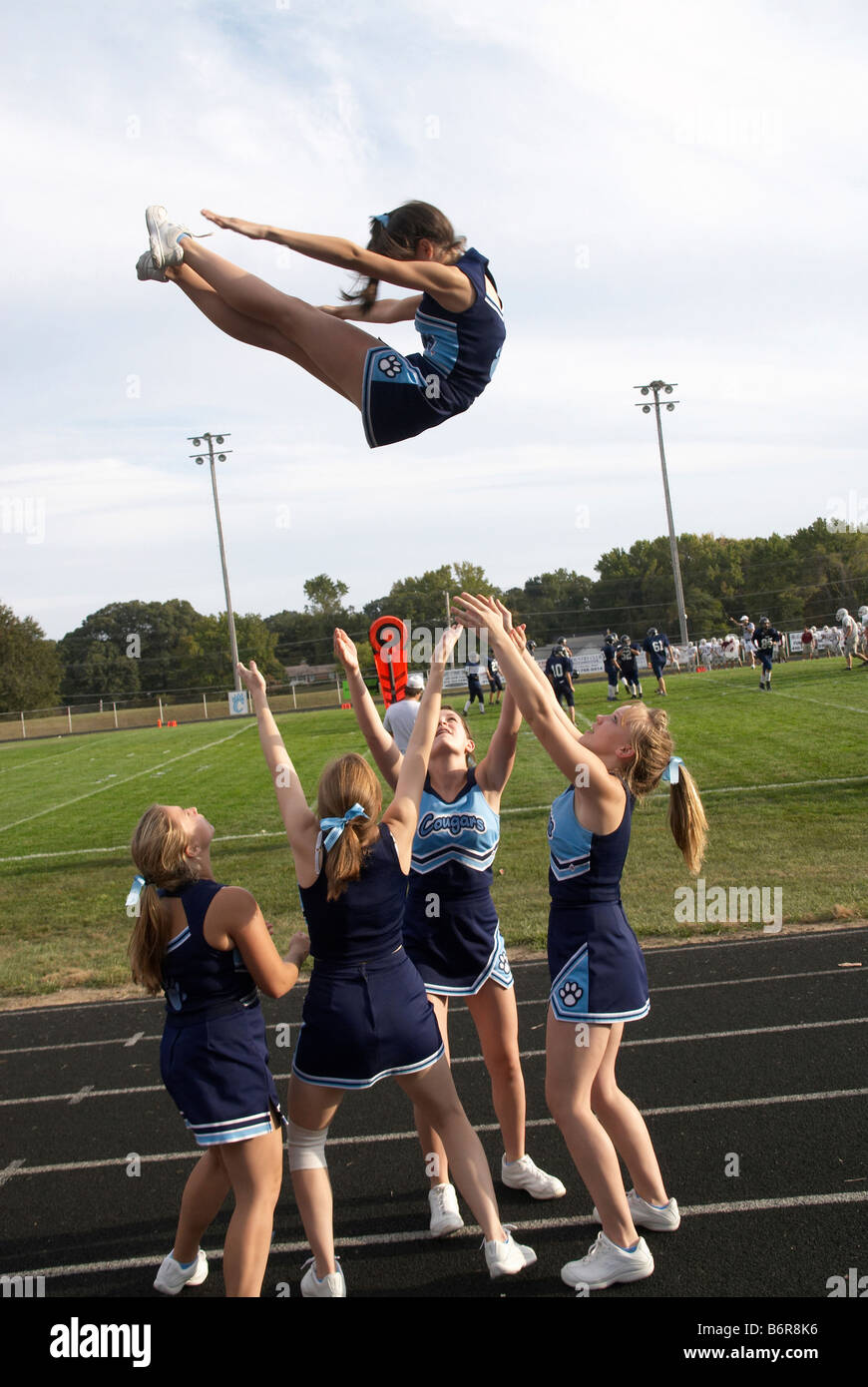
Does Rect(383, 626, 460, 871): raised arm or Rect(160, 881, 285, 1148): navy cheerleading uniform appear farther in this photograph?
Rect(383, 626, 460, 871): raised arm

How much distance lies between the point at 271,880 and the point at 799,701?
52.7 feet

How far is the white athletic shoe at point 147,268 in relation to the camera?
10.6 feet

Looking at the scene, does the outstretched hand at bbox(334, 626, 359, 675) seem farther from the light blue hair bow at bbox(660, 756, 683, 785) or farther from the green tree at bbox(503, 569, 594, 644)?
the green tree at bbox(503, 569, 594, 644)

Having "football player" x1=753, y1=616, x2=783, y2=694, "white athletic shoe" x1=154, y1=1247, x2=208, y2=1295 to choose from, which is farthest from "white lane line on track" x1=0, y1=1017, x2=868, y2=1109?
"football player" x1=753, y1=616, x2=783, y2=694

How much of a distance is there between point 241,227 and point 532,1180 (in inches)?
151

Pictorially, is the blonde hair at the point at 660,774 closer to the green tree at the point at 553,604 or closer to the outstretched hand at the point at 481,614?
the outstretched hand at the point at 481,614

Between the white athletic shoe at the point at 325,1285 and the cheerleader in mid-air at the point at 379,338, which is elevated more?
the cheerleader in mid-air at the point at 379,338

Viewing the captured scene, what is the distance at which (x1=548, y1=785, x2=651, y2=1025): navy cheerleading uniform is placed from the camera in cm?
376

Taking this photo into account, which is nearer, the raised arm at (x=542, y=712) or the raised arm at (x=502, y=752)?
the raised arm at (x=542, y=712)

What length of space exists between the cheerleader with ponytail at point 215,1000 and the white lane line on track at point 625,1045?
278 cm

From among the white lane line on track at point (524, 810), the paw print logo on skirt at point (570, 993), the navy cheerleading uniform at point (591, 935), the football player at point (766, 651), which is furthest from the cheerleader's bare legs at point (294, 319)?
the football player at point (766, 651)

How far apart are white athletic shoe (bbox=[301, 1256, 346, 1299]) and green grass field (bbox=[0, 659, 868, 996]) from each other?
4.97 metres

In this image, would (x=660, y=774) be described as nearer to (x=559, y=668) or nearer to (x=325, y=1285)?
(x=325, y=1285)

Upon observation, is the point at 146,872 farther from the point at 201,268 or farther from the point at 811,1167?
the point at 811,1167
